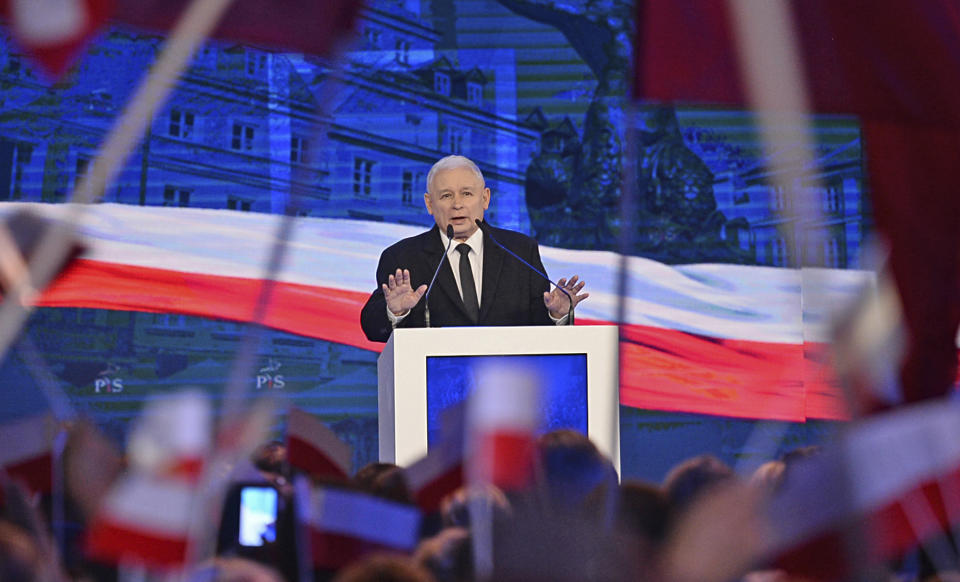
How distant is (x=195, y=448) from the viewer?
0.86 m

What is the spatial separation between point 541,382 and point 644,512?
1151 mm

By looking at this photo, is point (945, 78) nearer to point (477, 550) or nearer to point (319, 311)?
point (477, 550)

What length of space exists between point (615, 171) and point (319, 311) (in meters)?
1.62

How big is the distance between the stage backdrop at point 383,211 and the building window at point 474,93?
0.01 meters

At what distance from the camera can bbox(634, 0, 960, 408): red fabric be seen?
6.39ft

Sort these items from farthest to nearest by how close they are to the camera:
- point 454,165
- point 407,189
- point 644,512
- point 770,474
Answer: point 407,189 < point 454,165 < point 770,474 < point 644,512

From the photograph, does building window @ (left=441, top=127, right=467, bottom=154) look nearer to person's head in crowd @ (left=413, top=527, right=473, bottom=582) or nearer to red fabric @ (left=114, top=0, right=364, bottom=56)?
red fabric @ (left=114, top=0, right=364, bottom=56)

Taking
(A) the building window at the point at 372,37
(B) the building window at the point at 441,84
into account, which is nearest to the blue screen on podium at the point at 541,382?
(B) the building window at the point at 441,84

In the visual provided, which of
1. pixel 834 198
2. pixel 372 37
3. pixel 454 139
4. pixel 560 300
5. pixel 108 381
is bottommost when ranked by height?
pixel 108 381

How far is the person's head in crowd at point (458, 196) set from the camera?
11.0ft

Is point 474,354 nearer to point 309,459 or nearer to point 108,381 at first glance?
point 309,459

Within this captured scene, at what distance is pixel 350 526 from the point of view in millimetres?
1033

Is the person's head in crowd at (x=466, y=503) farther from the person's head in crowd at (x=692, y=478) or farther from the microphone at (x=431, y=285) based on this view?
the microphone at (x=431, y=285)

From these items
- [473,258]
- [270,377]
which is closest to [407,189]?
[270,377]
